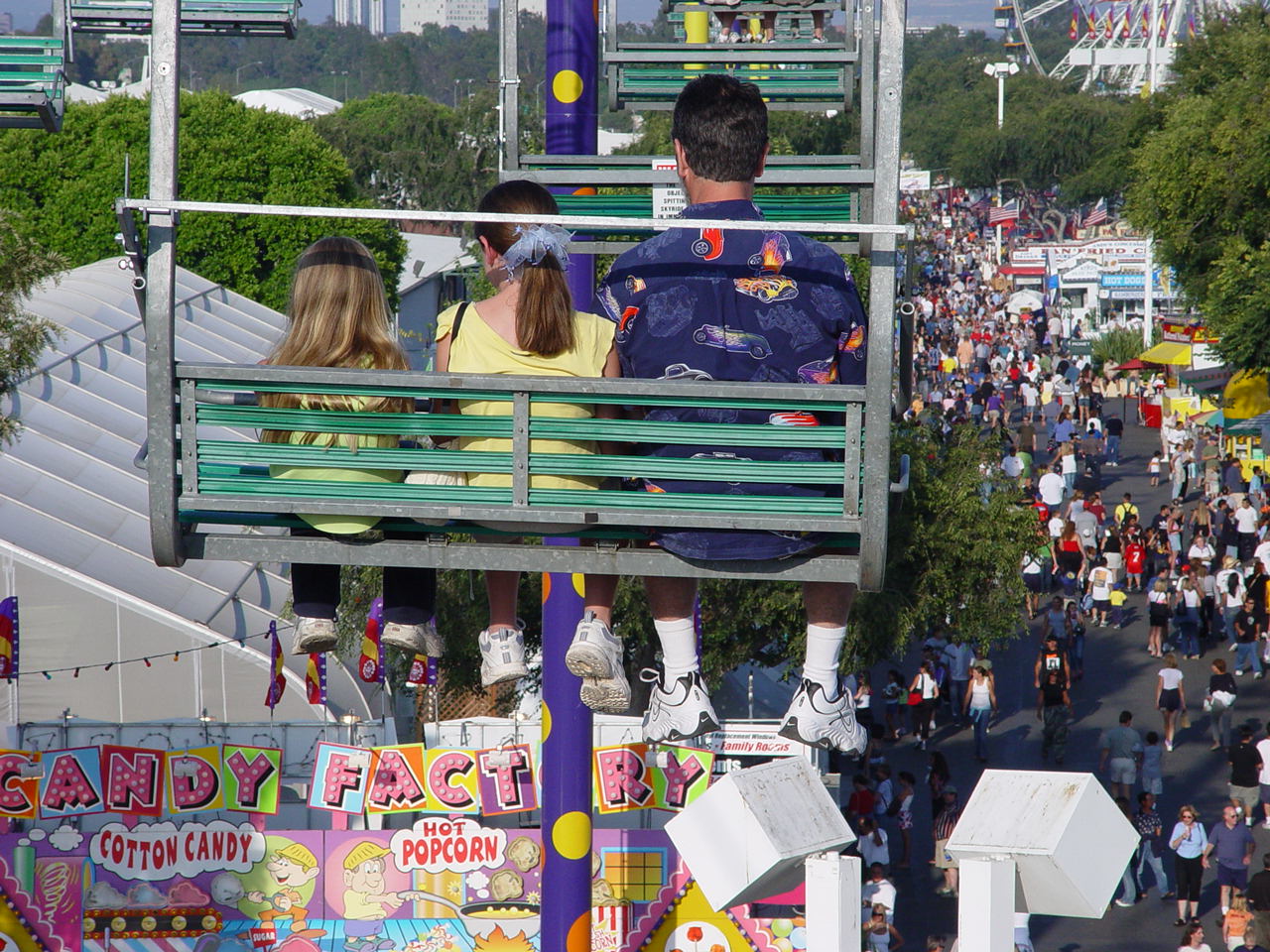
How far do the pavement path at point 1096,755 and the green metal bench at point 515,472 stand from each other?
9583 millimetres

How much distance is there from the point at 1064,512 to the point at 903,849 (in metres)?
13.1

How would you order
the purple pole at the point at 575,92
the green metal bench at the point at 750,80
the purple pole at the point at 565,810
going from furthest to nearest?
the green metal bench at the point at 750,80 → the purple pole at the point at 565,810 → the purple pole at the point at 575,92

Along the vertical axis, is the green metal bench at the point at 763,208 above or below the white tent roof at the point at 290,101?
below

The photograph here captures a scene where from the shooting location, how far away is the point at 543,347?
482 centimetres

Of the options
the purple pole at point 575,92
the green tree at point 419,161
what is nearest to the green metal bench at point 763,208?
the purple pole at point 575,92

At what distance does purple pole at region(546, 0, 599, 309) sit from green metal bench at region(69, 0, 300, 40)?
122 inches

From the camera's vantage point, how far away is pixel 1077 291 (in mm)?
59844

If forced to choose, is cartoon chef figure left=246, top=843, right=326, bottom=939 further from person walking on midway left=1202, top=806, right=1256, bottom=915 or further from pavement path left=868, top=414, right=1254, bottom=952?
person walking on midway left=1202, top=806, right=1256, bottom=915

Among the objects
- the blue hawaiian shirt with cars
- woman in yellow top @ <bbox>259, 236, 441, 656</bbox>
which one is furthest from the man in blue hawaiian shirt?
woman in yellow top @ <bbox>259, 236, 441, 656</bbox>

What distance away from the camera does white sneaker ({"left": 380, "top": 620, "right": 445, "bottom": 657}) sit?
5.34 meters

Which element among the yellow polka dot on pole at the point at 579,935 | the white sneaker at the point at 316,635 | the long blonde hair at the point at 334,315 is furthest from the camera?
the yellow polka dot on pole at the point at 579,935

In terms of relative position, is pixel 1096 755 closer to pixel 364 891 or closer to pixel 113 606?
pixel 364 891

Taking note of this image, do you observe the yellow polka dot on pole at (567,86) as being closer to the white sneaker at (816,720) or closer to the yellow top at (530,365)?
the yellow top at (530,365)

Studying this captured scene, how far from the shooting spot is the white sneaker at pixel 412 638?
210 inches
